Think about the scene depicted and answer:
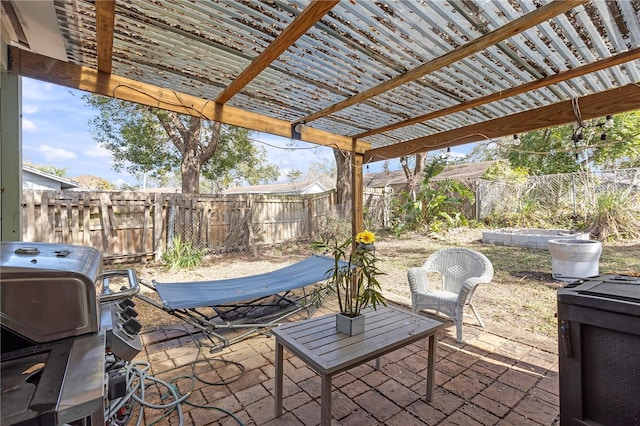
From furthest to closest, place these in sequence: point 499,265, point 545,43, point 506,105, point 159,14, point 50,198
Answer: point 499,265 → point 50,198 → point 506,105 → point 545,43 → point 159,14

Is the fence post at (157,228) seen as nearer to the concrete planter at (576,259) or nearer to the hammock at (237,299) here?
the hammock at (237,299)

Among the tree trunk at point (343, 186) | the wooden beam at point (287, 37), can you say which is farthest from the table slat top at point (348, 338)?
the tree trunk at point (343, 186)

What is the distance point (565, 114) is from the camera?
9.12 feet

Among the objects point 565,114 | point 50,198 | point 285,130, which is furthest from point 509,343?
point 50,198

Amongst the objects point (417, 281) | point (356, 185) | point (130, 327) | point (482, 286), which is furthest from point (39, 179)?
point (482, 286)

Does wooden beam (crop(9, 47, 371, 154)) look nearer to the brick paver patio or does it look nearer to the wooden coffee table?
the wooden coffee table

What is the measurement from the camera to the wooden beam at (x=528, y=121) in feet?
8.27

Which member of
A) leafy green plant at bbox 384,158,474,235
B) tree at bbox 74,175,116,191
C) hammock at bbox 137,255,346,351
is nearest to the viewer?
hammock at bbox 137,255,346,351

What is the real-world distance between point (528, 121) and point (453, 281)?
191 cm

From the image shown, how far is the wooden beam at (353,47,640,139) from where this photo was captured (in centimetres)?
205

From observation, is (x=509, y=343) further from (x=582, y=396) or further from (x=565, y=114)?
(x=565, y=114)

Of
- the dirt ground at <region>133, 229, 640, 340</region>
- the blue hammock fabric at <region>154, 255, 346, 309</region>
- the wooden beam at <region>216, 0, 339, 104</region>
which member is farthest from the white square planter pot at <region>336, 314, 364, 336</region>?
the dirt ground at <region>133, 229, 640, 340</region>

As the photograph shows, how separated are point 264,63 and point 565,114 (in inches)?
112

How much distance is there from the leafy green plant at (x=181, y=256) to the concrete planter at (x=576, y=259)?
6.74 metres
